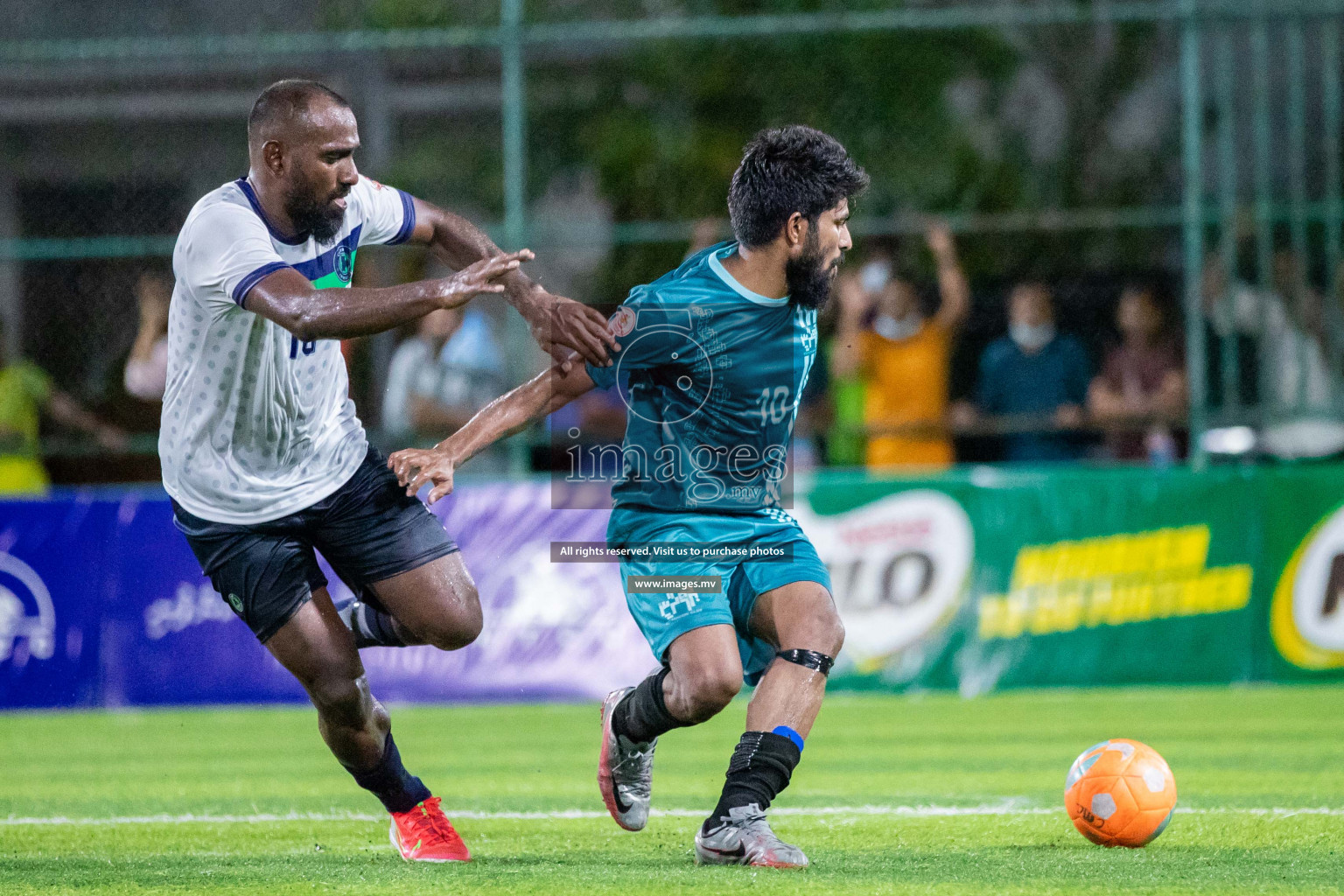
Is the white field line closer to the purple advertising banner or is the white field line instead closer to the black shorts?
the black shorts

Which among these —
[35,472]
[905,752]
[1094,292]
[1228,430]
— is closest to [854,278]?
[1094,292]

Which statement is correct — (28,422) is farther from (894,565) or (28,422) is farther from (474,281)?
(474,281)

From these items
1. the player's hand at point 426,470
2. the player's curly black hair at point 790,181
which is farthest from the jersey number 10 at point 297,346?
the player's curly black hair at point 790,181

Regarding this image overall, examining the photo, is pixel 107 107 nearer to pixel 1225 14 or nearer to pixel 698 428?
pixel 1225 14

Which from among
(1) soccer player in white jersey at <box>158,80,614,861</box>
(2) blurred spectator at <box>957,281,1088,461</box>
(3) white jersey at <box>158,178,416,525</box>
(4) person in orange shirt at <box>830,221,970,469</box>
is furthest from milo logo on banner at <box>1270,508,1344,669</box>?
(3) white jersey at <box>158,178,416,525</box>

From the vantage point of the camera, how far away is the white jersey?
206 inches

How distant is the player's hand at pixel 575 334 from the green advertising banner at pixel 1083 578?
18.3ft

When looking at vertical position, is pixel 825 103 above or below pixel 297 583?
above

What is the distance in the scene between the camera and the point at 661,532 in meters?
5.47

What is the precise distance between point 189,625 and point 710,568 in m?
6.26

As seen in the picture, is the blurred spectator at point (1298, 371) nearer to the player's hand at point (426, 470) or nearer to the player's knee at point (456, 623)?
the player's knee at point (456, 623)

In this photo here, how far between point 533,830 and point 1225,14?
7.44 m

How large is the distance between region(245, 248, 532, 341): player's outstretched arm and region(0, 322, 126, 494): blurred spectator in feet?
23.5

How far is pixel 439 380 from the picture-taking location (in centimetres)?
1150
